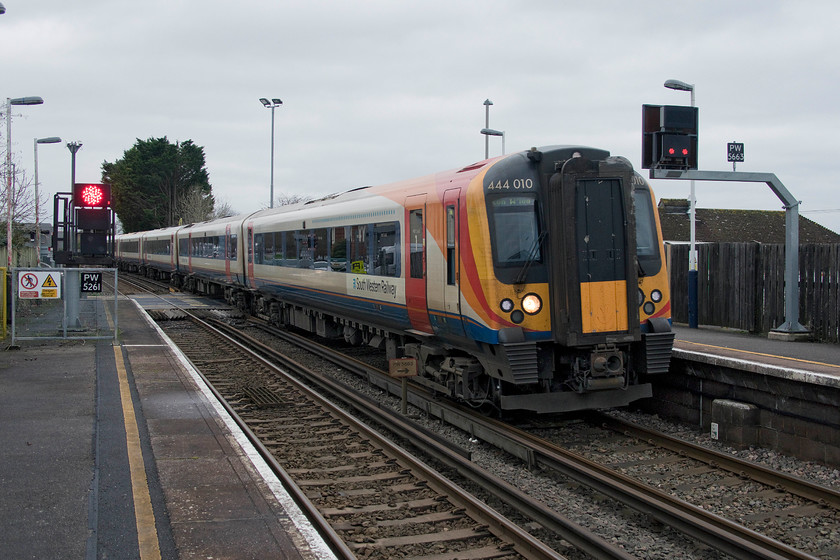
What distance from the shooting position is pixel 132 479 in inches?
247

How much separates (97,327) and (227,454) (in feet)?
35.8

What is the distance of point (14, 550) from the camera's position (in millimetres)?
4754

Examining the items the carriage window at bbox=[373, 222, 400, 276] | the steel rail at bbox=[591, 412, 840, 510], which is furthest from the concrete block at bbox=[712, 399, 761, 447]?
the carriage window at bbox=[373, 222, 400, 276]

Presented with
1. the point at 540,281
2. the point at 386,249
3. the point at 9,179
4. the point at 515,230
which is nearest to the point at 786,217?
the point at 540,281

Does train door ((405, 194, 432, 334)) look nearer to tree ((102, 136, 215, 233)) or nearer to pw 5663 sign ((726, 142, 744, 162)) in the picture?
pw 5663 sign ((726, 142, 744, 162))

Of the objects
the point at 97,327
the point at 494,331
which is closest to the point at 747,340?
the point at 494,331

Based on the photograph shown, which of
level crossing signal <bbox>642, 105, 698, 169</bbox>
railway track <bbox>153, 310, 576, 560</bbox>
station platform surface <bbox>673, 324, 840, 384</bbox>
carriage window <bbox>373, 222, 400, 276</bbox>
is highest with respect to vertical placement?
level crossing signal <bbox>642, 105, 698, 169</bbox>

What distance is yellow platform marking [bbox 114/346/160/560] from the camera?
4.89m

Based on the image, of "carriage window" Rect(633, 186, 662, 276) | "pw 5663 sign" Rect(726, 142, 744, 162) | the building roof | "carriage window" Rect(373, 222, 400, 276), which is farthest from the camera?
the building roof

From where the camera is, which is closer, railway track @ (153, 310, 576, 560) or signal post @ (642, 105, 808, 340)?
Answer: railway track @ (153, 310, 576, 560)

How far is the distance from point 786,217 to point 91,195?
13782 mm

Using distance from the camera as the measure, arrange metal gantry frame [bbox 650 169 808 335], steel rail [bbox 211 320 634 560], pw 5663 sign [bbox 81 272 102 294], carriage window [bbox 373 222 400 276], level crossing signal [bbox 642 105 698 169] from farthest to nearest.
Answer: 1. pw 5663 sign [bbox 81 272 102 294]
2. level crossing signal [bbox 642 105 698 169]
3. metal gantry frame [bbox 650 169 808 335]
4. carriage window [bbox 373 222 400 276]
5. steel rail [bbox 211 320 634 560]

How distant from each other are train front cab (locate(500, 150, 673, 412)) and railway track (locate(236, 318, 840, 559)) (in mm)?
516

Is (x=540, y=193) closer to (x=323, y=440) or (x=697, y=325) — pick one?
(x=323, y=440)
